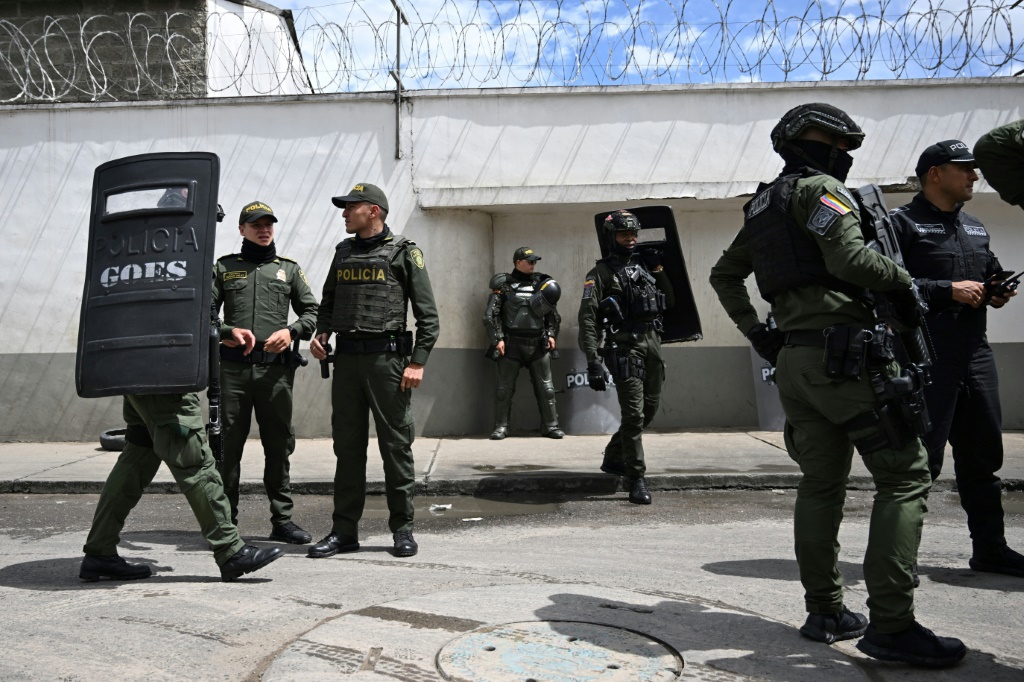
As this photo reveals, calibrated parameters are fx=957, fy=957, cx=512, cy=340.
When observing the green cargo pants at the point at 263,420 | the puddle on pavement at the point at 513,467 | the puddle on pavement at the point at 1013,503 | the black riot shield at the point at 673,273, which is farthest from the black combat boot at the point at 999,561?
the puddle on pavement at the point at 513,467

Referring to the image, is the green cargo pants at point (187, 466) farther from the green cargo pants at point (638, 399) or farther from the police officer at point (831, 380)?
the green cargo pants at point (638, 399)

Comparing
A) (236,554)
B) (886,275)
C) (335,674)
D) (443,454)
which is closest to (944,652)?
(886,275)

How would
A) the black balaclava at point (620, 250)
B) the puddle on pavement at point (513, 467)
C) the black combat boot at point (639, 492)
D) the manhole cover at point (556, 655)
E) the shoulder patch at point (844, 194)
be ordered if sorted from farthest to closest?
the puddle on pavement at point (513, 467), the black balaclava at point (620, 250), the black combat boot at point (639, 492), the shoulder patch at point (844, 194), the manhole cover at point (556, 655)

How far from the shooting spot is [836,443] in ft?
11.4

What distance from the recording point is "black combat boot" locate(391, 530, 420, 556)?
16.5 ft

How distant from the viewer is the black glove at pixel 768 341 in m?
3.68

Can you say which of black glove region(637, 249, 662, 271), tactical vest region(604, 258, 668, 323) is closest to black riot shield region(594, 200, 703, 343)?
black glove region(637, 249, 662, 271)

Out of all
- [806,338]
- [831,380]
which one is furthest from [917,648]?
[806,338]

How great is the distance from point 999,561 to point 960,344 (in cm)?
106

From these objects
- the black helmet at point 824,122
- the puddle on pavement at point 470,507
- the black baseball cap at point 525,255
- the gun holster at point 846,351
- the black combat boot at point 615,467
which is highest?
the black baseball cap at point 525,255

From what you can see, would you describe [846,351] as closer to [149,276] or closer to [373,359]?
[373,359]

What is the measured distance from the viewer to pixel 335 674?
3.13 metres

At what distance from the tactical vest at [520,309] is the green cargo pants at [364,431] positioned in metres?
5.07

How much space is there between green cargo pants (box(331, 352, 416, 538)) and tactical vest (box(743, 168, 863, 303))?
2197 millimetres
